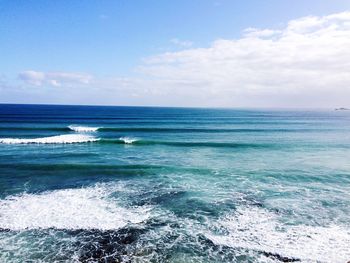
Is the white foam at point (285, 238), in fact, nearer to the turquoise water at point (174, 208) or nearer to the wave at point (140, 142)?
the turquoise water at point (174, 208)

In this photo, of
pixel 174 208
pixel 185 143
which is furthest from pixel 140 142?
pixel 174 208

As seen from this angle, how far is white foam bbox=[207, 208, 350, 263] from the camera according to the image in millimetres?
9695

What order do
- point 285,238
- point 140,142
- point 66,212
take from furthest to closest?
point 140,142
point 66,212
point 285,238

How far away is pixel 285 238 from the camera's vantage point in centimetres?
1070

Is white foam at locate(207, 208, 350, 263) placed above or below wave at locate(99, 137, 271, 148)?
below

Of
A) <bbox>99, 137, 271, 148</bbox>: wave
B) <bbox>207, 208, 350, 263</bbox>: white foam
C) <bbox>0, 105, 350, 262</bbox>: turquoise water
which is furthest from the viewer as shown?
<bbox>99, 137, 271, 148</bbox>: wave

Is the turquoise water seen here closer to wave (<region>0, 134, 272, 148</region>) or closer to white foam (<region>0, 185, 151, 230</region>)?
white foam (<region>0, 185, 151, 230</region>)

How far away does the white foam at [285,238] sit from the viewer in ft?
31.8

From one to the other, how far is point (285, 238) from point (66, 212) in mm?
9023

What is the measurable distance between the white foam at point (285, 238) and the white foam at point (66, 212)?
12.1ft

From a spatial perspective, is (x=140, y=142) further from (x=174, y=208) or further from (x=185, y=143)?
(x=174, y=208)

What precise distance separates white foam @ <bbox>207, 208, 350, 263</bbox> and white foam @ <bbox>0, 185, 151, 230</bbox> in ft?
12.1

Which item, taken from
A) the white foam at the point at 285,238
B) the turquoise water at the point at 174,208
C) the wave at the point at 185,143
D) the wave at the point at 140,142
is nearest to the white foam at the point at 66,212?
the turquoise water at the point at 174,208

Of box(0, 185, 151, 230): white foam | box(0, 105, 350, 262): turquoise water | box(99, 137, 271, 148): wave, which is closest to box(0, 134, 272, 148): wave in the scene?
box(99, 137, 271, 148): wave
